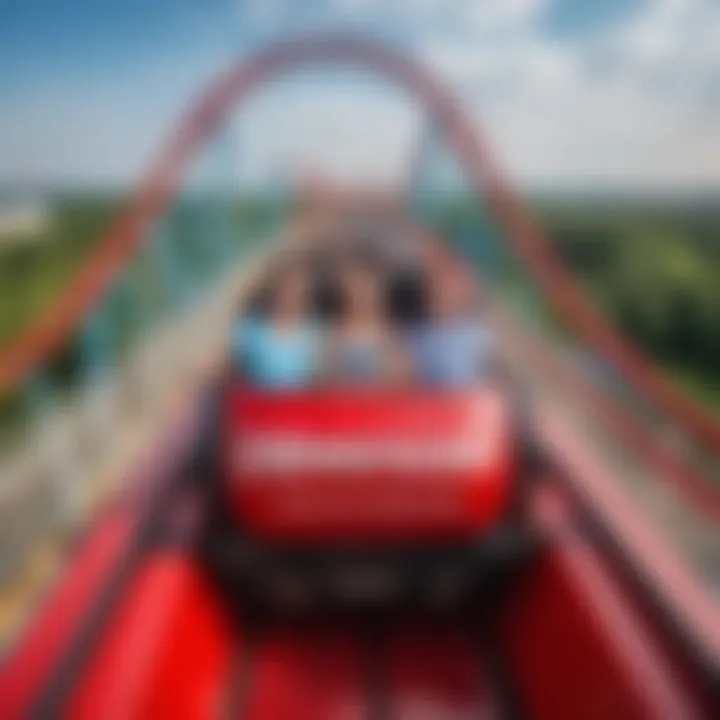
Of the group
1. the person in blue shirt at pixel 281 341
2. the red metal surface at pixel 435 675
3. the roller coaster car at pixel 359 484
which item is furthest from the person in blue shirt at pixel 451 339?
the red metal surface at pixel 435 675

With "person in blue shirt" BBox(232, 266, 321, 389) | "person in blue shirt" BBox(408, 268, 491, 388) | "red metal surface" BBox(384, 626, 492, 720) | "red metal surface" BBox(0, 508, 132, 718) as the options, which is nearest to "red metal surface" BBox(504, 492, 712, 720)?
"red metal surface" BBox(384, 626, 492, 720)

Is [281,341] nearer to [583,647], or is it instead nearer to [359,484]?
[359,484]

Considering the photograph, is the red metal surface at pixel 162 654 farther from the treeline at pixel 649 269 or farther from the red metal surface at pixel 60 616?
the treeline at pixel 649 269

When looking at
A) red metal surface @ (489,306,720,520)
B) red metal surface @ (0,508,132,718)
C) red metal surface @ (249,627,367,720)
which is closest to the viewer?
red metal surface @ (0,508,132,718)

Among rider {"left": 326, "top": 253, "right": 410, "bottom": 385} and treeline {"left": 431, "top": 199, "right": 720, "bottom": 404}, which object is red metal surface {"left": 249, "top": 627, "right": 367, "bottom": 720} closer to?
rider {"left": 326, "top": 253, "right": 410, "bottom": 385}

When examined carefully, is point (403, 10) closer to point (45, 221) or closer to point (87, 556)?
point (45, 221)

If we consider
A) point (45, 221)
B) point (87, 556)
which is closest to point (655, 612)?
point (87, 556)

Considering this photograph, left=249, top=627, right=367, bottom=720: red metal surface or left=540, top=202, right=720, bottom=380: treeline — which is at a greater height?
left=540, top=202, right=720, bottom=380: treeline

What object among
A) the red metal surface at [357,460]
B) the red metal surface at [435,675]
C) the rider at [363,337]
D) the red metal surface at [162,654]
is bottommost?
the red metal surface at [435,675]
